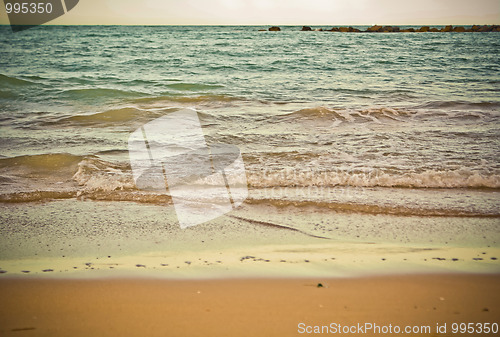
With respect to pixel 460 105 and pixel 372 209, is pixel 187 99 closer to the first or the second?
pixel 460 105

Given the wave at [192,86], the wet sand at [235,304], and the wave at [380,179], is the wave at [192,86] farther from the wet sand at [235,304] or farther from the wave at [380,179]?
the wet sand at [235,304]

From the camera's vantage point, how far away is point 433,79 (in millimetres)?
13391

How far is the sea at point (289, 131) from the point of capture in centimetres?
423

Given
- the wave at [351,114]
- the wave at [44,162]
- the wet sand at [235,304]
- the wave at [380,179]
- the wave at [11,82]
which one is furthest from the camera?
the wave at [11,82]

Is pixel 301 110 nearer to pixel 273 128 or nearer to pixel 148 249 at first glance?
pixel 273 128

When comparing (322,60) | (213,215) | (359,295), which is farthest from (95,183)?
(322,60)

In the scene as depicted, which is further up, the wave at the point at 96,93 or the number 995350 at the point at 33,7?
the number 995350 at the point at 33,7

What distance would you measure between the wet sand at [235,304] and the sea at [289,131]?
1.15m

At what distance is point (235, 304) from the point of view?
233 cm

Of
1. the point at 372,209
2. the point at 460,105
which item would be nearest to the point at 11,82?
the point at 372,209

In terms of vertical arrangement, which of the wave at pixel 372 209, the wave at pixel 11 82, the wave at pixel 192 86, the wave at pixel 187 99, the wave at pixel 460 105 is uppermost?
the wave at pixel 11 82

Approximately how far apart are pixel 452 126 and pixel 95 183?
6.49 m

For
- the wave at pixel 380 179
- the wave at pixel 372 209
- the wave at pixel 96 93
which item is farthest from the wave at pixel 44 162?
the wave at pixel 96 93

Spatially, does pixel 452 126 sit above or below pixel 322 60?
below
